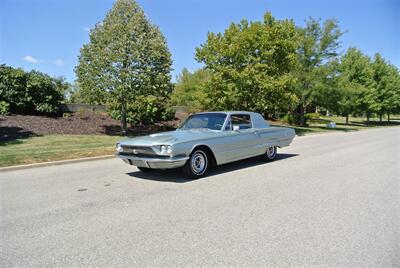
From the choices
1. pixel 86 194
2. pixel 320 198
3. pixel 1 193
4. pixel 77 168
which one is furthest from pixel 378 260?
pixel 77 168

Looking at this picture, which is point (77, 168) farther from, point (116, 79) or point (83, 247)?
point (116, 79)

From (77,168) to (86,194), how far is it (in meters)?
2.98

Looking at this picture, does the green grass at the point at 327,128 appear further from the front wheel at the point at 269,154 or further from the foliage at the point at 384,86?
the front wheel at the point at 269,154

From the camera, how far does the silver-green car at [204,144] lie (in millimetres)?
6547

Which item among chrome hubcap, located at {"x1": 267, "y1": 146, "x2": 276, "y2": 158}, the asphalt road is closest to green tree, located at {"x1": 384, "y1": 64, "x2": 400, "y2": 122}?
chrome hubcap, located at {"x1": 267, "y1": 146, "x2": 276, "y2": 158}

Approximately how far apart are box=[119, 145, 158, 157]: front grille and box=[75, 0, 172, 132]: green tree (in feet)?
29.3

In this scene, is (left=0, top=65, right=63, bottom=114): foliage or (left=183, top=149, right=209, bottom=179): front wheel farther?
(left=0, top=65, right=63, bottom=114): foliage

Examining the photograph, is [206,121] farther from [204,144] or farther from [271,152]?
[271,152]

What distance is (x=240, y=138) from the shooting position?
8.05 meters

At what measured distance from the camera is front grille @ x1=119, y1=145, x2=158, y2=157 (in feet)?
21.7

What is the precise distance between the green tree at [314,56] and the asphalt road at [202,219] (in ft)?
72.1

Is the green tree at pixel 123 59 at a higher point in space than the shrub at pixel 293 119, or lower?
higher

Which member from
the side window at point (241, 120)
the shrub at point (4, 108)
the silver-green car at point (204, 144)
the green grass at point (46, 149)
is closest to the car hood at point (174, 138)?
the silver-green car at point (204, 144)

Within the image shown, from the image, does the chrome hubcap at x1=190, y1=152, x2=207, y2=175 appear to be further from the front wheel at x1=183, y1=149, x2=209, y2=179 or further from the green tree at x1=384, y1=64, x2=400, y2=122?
the green tree at x1=384, y1=64, x2=400, y2=122
